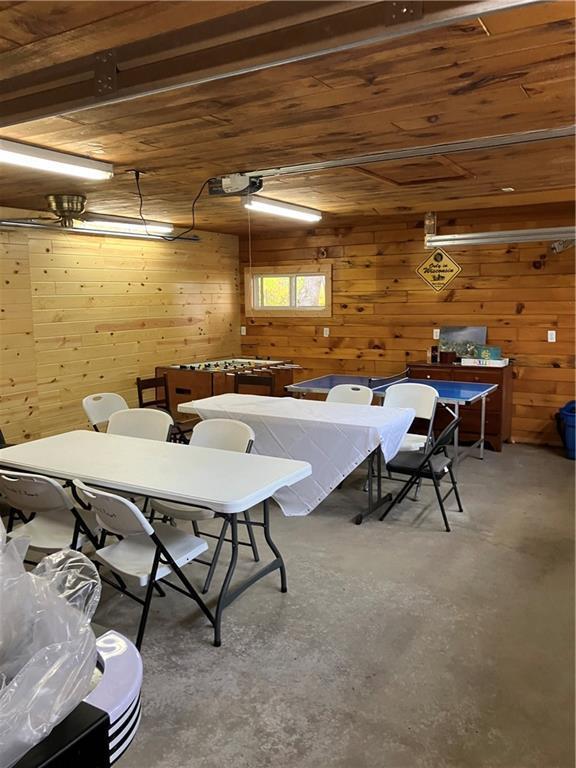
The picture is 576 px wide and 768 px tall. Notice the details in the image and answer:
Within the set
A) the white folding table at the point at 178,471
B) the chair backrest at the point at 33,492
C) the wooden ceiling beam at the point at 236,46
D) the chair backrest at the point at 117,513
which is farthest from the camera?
the chair backrest at the point at 33,492

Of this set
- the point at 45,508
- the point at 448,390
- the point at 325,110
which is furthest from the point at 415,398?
the point at 45,508

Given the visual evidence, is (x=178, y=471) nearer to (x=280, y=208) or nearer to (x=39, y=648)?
(x=39, y=648)

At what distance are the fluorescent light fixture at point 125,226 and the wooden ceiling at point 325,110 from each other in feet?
1.74

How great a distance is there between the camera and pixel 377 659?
8.50ft

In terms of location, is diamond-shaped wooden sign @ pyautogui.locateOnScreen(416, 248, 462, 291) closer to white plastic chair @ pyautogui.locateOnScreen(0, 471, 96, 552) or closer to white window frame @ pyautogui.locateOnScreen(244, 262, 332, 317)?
white window frame @ pyautogui.locateOnScreen(244, 262, 332, 317)

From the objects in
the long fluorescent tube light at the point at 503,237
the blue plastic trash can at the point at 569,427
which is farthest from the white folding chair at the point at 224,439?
the blue plastic trash can at the point at 569,427

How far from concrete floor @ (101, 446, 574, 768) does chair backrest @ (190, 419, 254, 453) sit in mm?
697

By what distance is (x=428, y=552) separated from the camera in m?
3.63

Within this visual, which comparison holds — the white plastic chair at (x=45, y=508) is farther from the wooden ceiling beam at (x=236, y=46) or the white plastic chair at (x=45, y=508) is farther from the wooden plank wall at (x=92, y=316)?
the wooden plank wall at (x=92, y=316)

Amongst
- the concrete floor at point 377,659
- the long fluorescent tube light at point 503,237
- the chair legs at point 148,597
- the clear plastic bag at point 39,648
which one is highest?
the long fluorescent tube light at point 503,237

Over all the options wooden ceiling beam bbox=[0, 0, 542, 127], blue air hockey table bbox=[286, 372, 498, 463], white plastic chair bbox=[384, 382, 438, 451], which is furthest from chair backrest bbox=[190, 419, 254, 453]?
wooden ceiling beam bbox=[0, 0, 542, 127]

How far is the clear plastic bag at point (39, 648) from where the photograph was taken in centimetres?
77

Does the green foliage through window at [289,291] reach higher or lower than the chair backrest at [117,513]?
higher

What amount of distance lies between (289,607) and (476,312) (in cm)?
424
